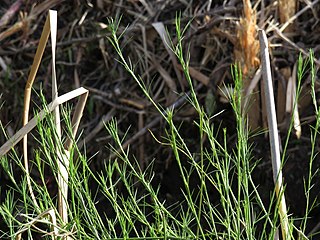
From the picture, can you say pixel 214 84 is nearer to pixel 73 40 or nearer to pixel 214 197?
pixel 214 197

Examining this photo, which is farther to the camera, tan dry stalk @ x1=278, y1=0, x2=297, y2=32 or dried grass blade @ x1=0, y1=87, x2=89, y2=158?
tan dry stalk @ x1=278, y1=0, x2=297, y2=32

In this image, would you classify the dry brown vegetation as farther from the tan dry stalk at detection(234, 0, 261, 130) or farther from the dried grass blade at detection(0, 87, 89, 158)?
the dried grass blade at detection(0, 87, 89, 158)

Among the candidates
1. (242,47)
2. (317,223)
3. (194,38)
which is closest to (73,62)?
(194,38)

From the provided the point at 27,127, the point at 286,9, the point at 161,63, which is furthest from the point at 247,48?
the point at 27,127

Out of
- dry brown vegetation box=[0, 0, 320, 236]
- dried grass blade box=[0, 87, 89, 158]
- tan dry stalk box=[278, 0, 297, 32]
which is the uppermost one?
dried grass blade box=[0, 87, 89, 158]

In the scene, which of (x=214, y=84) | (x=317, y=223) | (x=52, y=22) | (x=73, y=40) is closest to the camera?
(x=52, y=22)

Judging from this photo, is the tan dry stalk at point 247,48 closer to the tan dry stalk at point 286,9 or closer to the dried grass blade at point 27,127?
the tan dry stalk at point 286,9

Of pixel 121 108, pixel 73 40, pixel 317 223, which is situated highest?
pixel 73 40

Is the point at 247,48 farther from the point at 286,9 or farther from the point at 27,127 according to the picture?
the point at 27,127

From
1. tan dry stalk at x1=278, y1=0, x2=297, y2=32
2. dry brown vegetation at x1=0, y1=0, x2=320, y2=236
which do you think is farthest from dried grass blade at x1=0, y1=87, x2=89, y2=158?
tan dry stalk at x1=278, y1=0, x2=297, y2=32
